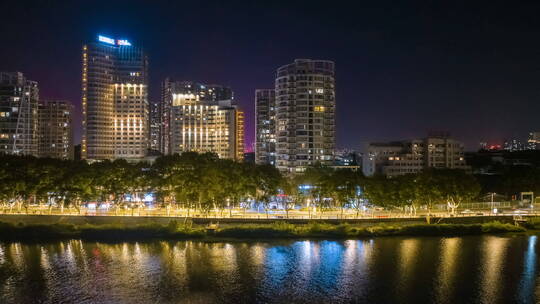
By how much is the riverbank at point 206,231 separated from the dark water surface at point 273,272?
187 cm

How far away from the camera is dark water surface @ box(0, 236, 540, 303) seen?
102 ft

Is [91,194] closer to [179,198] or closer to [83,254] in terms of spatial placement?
[179,198]

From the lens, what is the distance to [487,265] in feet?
126

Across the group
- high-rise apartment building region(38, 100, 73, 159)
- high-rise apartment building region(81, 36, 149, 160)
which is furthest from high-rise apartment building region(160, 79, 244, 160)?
high-rise apartment building region(38, 100, 73, 159)

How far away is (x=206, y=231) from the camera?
4875 centimetres

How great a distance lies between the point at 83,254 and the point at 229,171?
21.2 m

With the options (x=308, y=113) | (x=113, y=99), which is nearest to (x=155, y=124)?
(x=113, y=99)

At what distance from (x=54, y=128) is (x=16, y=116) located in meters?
20.1

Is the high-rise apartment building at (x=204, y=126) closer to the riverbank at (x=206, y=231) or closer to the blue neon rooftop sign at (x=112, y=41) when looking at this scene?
the blue neon rooftop sign at (x=112, y=41)

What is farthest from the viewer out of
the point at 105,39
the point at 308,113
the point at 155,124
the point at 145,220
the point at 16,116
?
the point at 155,124

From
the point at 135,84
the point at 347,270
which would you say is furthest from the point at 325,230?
the point at 135,84

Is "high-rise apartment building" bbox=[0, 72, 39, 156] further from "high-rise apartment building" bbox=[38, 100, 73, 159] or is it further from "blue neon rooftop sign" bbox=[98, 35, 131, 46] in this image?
"blue neon rooftop sign" bbox=[98, 35, 131, 46]

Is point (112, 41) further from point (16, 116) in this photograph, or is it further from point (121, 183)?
point (121, 183)

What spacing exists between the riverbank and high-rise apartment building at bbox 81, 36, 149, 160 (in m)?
65.5
